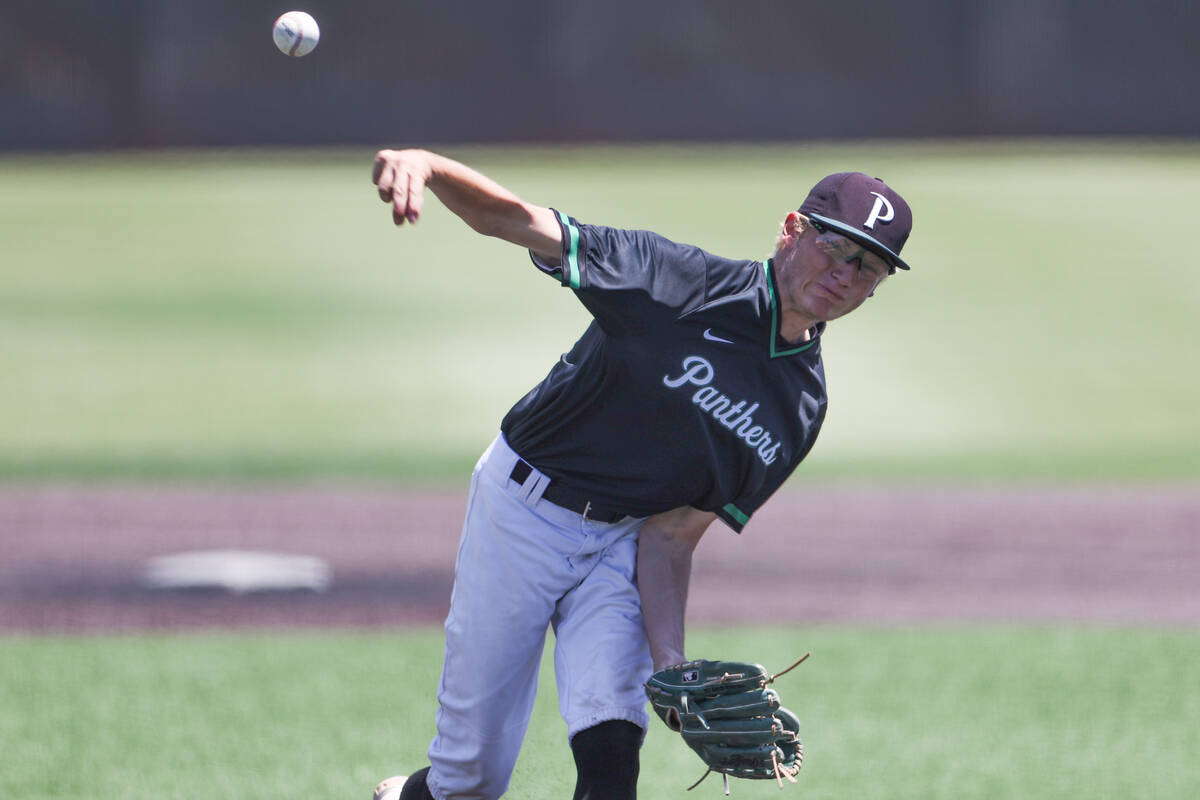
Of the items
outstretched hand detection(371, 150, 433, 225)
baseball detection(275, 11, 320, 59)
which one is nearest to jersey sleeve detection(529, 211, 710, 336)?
outstretched hand detection(371, 150, 433, 225)

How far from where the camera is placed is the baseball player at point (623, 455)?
3672mm

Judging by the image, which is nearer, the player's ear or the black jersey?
the black jersey

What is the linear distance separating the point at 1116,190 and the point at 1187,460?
9.31 meters

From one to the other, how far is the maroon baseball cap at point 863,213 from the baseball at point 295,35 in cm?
146

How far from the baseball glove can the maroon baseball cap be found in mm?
1051

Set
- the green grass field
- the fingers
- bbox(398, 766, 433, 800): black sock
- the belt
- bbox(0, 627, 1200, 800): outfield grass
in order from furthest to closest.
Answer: the green grass field, bbox(0, 627, 1200, 800): outfield grass, bbox(398, 766, 433, 800): black sock, the belt, the fingers

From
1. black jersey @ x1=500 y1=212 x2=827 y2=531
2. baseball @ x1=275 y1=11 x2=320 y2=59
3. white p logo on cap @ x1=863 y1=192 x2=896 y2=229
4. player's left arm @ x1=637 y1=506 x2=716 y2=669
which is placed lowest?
player's left arm @ x1=637 y1=506 x2=716 y2=669

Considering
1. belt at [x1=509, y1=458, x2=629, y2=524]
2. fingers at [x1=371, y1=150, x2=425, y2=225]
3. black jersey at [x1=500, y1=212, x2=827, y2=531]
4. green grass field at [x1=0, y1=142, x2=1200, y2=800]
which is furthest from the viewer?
green grass field at [x1=0, y1=142, x2=1200, y2=800]

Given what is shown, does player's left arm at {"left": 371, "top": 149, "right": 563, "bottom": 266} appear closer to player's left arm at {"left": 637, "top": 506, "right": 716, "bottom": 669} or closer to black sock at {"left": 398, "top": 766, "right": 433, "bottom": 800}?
player's left arm at {"left": 637, "top": 506, "right": 716, "bottom": 669}

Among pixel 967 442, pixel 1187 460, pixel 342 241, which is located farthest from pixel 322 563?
pixel 342 241

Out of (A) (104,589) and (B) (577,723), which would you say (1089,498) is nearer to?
(A) (104,589)

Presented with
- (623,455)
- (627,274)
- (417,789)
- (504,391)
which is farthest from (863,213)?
(504,391)

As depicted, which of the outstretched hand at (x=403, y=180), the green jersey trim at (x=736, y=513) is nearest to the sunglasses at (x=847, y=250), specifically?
the green jersey trim at (x=736, y=513)

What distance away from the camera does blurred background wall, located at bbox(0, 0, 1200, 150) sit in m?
19.4
